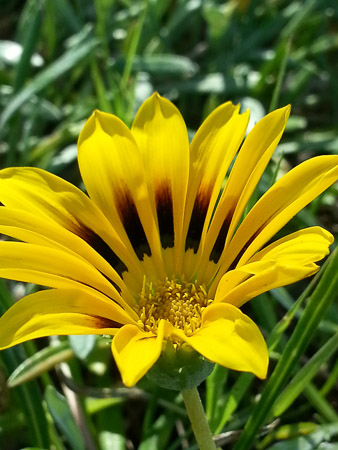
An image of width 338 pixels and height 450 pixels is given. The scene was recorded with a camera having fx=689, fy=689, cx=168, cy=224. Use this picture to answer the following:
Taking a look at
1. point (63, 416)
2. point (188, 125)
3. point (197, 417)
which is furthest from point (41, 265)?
point (188, 125)

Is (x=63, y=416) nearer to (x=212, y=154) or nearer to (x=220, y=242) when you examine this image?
(x=220, y=242)

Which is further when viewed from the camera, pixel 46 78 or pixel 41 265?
pixel 46 78

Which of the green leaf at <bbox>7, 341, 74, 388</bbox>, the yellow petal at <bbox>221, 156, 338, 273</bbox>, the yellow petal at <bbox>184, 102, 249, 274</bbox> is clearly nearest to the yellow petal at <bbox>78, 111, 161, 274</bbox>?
the yellow petal at <bbox>184, 102, 249, 274</bbox>

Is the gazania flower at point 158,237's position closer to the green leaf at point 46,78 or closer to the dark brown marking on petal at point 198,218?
the dark brown marking on petal at point 198,218

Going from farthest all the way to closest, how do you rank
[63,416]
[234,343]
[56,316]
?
[63,416] < [56,316] < [234,343]

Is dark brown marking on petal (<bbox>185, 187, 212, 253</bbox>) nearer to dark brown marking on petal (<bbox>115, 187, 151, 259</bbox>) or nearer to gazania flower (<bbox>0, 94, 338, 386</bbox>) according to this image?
gazania flower (<bbox>0, 94, 338, 386</bbox>)

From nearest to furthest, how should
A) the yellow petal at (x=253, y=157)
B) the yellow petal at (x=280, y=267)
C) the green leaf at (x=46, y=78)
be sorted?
the yellow petal at (x=280, y=267) → the yellow petal at (x=253, y=157) → the green leaf at (x=46, y=78)

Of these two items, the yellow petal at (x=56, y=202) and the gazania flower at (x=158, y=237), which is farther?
the yellow petal at (x=56, y=202)

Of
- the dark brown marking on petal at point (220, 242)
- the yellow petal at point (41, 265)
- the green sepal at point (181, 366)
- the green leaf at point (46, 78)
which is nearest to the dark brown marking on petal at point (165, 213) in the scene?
the dark brown marking on petal at point (220, 242)

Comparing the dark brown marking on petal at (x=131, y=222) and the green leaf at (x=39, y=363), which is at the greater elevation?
the dark brown marking on petal at (x=131, y=222)
